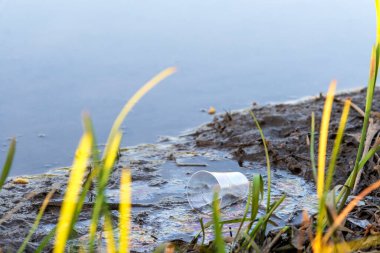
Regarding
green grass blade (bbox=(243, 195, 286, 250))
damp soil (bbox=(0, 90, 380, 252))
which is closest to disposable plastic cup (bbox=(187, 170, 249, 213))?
damp soil (bbox=(0, 90, 380, 252))

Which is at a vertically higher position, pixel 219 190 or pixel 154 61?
pixel 154 61

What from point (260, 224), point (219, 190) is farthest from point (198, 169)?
point (260, 224)

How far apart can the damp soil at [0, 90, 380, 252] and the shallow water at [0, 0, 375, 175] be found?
0.41m

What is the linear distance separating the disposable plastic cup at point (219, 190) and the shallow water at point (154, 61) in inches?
48.6

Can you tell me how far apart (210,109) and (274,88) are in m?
0.78

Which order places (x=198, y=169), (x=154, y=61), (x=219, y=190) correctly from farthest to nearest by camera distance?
(x=154, y=61) → (x=198, y=169) → (x=219, y=190)

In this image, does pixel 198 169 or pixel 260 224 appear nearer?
pixel 260 224

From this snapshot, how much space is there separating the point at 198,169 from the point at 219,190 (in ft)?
2.20

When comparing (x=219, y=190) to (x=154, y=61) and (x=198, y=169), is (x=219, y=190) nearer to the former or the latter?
(x=198, y=169)

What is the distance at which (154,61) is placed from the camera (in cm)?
629

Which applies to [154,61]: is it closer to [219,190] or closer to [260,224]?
[219,190]

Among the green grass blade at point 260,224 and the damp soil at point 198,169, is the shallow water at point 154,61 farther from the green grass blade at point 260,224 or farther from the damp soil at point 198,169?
the green grass blade at point 260,224

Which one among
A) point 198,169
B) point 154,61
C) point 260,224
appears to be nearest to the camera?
point 260,224

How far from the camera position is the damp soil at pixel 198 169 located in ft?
10.5
